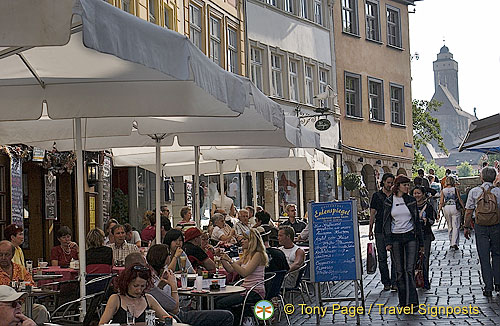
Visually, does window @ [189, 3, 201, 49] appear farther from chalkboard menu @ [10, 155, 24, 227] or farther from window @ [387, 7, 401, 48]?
window @ [387, 7, 401, 48]

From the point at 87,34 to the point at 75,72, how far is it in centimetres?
304

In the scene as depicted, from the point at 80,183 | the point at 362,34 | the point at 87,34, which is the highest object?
the point at 362,34

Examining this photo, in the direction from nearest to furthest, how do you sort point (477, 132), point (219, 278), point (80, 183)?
point (80, 183) < point (219, 278) < point (477, 132)

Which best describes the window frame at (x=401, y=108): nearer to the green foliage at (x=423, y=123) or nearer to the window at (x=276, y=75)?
the green foliage at (x=423, y=123)

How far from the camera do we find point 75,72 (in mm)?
8898

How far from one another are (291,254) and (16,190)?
6.27 m

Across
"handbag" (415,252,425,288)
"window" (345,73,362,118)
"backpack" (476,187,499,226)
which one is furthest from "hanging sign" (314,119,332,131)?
"backpack" (476,187,499,226)

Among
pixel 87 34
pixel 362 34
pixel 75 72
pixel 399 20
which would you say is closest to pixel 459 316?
pixel 75 72

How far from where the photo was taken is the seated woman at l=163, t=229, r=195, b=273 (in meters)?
12.2

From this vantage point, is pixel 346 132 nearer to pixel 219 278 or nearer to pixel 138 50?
pixel 219 278

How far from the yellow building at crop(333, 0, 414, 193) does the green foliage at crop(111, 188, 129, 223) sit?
17.1 meters

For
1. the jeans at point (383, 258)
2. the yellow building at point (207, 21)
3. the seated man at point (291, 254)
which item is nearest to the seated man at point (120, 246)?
the seated man at point (291, 254)

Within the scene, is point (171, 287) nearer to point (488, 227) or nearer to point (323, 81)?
point (488, 227)

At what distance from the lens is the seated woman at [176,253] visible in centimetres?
1216
